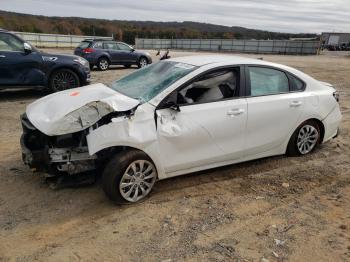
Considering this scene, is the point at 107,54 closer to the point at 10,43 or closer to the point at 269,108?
the point at 10,43

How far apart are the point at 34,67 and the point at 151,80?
6002 mm

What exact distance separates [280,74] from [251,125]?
1.03 metres

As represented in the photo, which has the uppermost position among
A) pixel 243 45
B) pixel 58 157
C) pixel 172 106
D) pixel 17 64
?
pixel 172 106

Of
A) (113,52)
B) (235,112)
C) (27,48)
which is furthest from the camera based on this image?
(113,52)

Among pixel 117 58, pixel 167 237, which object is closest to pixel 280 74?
pixel 167 237

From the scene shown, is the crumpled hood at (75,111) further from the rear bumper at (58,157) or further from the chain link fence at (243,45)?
the chain link fence at (243,45)

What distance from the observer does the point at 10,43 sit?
9750 millimetres

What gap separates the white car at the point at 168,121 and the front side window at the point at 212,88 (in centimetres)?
1

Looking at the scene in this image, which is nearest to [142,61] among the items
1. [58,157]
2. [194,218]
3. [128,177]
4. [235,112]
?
[235,112]

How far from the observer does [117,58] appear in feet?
63.5

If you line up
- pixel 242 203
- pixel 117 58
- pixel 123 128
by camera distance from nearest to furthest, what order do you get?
pixel 123 128 → pixel 242 203 → pixel 117 58

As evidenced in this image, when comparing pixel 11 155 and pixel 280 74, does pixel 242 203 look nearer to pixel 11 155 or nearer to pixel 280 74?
pixel 280 74

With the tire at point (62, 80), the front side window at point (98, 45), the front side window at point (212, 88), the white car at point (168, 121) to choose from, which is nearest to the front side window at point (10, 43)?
the tire at point (62, 80)

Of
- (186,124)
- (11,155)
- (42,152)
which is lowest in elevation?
(11,155)
